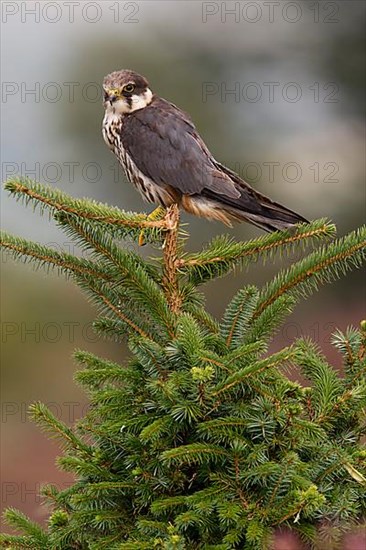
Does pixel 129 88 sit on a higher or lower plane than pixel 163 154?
higher

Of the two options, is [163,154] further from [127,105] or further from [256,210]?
[256,210]

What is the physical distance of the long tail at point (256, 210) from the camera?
1702 mm

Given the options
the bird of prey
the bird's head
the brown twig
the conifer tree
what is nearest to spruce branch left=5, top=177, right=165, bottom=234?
the conifer tree

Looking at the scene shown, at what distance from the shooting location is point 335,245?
4.72 feet

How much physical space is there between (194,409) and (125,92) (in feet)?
3.86

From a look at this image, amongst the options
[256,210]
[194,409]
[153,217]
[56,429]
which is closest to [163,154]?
[256,210]

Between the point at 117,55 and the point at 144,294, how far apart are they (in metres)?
3.53

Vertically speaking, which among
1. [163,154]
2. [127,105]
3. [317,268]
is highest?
[127,105]

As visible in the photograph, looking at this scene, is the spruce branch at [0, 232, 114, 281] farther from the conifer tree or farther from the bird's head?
the bird's head

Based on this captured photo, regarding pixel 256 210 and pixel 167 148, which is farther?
pixel 167 148

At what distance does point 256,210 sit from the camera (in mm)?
1863

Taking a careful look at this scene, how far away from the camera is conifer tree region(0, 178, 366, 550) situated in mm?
1227

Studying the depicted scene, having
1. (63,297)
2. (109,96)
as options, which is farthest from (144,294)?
(63,297)

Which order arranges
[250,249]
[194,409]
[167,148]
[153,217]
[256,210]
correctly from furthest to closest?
[167,148]
[256,210]
[153,217]
[250,249]
[194,409]
